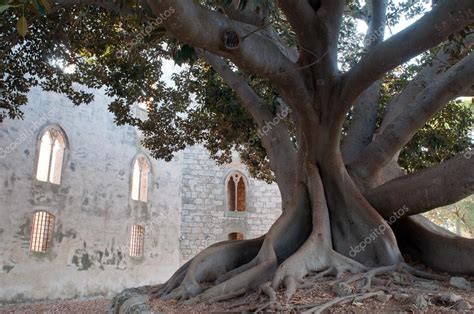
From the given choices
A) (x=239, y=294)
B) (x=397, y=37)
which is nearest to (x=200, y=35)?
(x=397, y=37)

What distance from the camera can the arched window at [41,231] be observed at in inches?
526

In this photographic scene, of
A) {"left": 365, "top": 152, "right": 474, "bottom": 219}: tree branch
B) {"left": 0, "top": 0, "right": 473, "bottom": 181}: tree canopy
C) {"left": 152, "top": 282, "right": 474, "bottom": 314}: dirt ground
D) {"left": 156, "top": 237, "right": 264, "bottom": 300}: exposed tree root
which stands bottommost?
{"left": 152, "top": 282, "right": 474, "bottom": 314}: dirt ground

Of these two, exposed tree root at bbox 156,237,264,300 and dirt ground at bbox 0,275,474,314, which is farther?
exposed tree root at bbox 156,237,264,300

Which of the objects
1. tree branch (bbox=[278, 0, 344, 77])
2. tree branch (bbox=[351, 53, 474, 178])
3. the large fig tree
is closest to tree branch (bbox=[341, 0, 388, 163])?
the large fig tree

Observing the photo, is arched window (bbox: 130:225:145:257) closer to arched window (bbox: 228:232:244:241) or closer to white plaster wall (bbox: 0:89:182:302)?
white plaster wall (bbox: 0:89:182:302)

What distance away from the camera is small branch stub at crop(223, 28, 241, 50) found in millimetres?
3297

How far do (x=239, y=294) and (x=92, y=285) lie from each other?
39.3 ft

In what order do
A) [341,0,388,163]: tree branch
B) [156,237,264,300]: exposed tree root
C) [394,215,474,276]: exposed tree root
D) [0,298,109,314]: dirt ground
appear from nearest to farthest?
1. [394,215,474,276]: exposed tree root
2. [156,237,264,300]: exposed tree root
3. [341,0,388,163]: tree branch
4. [0,298,109,314]: dirt ground

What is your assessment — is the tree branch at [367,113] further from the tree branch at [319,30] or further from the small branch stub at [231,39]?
the small branch stub at [231,39]

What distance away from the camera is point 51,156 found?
14.3 m

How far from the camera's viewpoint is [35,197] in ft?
43.8

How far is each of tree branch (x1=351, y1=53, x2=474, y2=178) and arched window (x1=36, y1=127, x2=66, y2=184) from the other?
11.5 m

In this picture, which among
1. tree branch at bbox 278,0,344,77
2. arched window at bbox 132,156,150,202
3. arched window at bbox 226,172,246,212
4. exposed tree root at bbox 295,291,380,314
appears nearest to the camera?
exposed tree root at bbox 295,291,380,314

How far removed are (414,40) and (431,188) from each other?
1.91m
